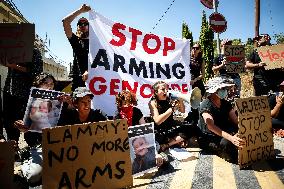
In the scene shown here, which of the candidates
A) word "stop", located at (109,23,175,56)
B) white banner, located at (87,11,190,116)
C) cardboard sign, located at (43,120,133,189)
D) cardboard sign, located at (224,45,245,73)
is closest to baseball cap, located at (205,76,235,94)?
white banner, located at (87,11,190,116)

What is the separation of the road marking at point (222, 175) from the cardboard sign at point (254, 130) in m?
0.21

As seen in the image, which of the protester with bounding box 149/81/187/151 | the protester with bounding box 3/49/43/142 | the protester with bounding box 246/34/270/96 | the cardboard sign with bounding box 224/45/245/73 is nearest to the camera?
the protester with bounding box 3/49/43/142

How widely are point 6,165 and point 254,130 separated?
9.46ft

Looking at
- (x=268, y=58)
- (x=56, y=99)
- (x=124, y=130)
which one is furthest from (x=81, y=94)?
(x=268, y=58)

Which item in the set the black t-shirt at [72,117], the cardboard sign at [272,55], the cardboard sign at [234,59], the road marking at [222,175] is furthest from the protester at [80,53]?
the cardboard sign at [272,55]

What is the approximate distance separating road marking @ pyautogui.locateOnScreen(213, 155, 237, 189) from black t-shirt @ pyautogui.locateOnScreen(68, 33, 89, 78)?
244 centimetres

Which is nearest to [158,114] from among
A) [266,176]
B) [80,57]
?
[80,57]

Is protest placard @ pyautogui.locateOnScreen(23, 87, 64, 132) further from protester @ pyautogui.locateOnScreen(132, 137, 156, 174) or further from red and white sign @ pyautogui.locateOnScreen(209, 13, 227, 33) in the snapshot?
red and white sign @ pyautogui.locateOnScreen(209, 13, 227, 33)

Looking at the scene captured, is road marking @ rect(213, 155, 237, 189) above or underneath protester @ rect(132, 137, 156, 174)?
underneath

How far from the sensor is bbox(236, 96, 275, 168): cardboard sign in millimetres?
3723

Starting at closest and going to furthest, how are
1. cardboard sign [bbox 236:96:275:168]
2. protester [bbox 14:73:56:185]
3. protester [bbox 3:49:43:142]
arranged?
protester [bbox 14:73:56:185] < cardboard sign [bbox 236:96:275:168] < protester [bbox 3:49:43:142]

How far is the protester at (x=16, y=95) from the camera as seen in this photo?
4301 mm

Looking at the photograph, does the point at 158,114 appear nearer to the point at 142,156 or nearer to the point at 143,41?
the point at 142,156

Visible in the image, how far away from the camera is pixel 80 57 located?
187 inches
